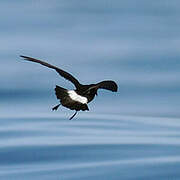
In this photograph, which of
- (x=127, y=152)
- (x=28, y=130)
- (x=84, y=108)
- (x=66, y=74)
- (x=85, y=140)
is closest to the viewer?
(x=84, y=108)

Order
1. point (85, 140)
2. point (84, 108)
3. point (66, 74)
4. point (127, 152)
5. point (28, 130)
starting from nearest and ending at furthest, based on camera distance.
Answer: point (84, 108), point (66, 74), point (127, 152), point (85, 140), point (28, 130)

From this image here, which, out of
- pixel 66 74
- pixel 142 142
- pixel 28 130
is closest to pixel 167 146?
pixel 142 142

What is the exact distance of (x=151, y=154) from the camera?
13.2m

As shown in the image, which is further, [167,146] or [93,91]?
[167,146]

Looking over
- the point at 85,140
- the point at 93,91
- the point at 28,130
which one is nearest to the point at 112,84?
the point at 93,91

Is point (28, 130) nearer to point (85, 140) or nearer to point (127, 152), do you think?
point (85, 140)

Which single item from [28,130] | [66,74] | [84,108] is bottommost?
[84,108]

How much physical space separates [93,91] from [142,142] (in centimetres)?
570

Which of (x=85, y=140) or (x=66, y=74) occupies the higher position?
(x=85, y=140)

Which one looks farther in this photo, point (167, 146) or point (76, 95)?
point (167, 146)

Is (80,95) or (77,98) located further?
(80,95)

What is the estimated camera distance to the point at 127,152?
1320 centimetres

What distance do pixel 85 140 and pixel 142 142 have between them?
0.77 meters

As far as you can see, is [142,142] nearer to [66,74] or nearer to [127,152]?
[127,152]
